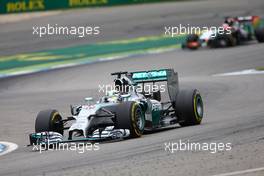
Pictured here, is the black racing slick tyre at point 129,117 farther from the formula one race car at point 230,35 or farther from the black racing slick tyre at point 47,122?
the formula one race car at point 230,35

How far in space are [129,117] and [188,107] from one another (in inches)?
78.1

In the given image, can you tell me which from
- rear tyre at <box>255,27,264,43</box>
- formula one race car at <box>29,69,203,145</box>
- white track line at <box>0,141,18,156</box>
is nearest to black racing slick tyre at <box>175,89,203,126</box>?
formula one race car at <box>29,69,203,145</box>

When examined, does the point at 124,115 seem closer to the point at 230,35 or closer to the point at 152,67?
the point at 152,67

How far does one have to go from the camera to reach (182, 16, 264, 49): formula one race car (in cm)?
3125

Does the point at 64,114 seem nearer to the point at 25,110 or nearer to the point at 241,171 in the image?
the point at 25,110

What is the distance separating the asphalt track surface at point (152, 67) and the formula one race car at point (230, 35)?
454 mm

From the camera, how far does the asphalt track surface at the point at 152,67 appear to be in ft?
36.4

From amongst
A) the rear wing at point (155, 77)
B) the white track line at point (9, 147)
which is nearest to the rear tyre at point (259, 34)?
the rear wing at point (155, 77)

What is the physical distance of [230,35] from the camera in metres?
31.2

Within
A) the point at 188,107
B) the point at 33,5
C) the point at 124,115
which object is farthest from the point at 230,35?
the point at 124,115

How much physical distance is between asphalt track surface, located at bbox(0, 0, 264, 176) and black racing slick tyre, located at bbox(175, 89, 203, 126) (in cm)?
28

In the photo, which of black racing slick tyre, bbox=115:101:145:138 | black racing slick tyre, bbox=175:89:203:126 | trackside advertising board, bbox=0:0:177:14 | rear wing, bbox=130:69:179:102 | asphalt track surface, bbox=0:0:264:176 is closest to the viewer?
asphalt track surface, bbox=0:0:264:176

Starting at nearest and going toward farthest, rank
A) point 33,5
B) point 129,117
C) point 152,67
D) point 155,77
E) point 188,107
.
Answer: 1. point 129,117
2. point 188,107
3. point 155,77
4. point 152,67
5. point 33,5

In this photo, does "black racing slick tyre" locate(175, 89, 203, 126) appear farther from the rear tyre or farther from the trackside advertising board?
the trackside advertising board
